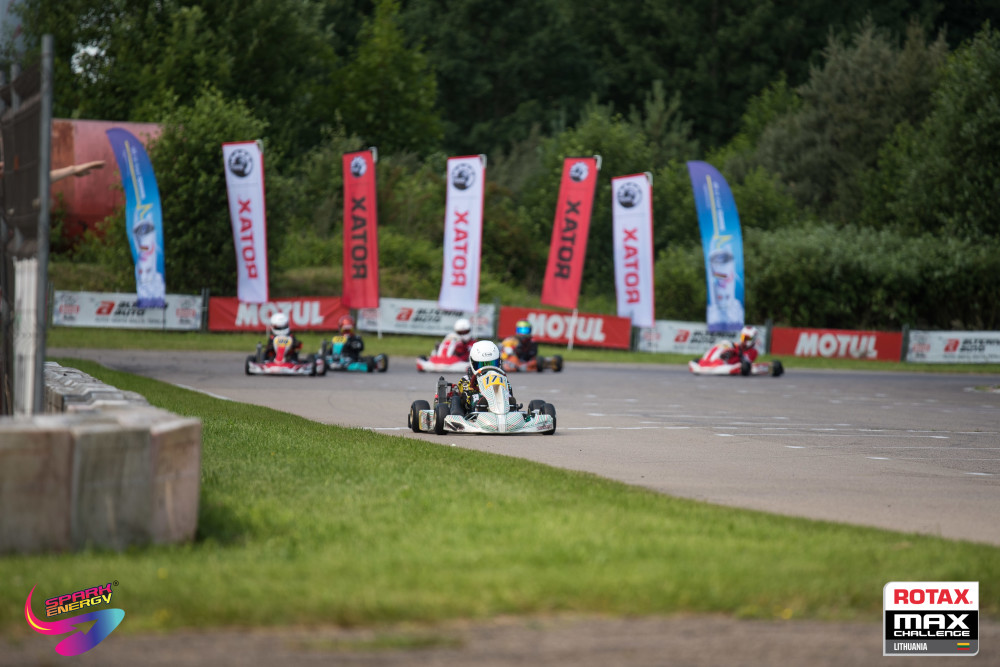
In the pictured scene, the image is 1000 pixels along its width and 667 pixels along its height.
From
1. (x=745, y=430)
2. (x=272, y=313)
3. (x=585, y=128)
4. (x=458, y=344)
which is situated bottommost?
(x=745, y=430)

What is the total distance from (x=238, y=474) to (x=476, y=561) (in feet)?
11.3

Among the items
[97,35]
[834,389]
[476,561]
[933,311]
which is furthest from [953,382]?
[97,35]

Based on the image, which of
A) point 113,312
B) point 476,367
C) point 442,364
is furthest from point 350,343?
point 476,367

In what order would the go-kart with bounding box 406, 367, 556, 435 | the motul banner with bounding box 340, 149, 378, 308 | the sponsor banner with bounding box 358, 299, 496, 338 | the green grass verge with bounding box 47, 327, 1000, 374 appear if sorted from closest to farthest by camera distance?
the go-kart with bounding box 406, 367, 556, 435
the green grass verge with bounding box 47, 327, 1000, 374
the motul banner with bounding box 340, 149, 378, 308
the sponsor banner with bounding box 358, 299, 496, 338

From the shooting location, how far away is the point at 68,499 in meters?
6.08

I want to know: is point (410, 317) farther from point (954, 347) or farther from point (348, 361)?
point (954, 347)

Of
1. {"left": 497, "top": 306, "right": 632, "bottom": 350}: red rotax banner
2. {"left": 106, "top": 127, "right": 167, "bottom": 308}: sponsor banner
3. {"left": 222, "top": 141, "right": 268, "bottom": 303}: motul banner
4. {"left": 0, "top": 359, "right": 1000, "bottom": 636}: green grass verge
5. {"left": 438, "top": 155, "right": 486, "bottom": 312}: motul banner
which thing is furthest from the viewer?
{"left": 497, "top": 306, "right": 632, "bottom": 350}: red rotax banner

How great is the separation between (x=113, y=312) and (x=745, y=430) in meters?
24.2

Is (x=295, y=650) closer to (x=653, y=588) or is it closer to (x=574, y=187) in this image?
(x=653, y=588)

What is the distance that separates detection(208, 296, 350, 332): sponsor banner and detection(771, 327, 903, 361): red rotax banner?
1397cm

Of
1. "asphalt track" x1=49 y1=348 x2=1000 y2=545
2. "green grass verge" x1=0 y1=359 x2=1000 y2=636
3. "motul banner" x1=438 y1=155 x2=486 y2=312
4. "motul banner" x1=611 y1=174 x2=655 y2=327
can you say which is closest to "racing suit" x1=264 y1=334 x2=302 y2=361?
"asphalt track" x1=49 y1=348 x2=1000 y2=545

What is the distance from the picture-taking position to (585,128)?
5094 cm

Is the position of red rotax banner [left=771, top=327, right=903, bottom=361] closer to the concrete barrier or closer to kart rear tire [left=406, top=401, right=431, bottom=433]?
kart rear tire [left=406, top=401, right=431, bottom=433]

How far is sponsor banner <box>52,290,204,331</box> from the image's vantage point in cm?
3441
